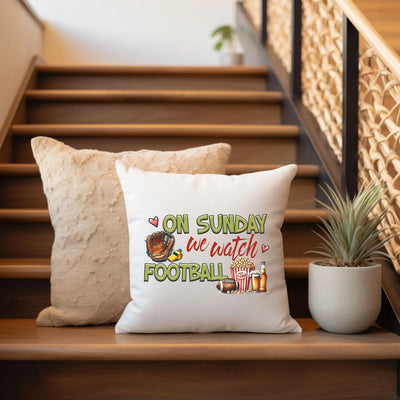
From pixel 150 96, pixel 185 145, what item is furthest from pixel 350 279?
pixel 150 96

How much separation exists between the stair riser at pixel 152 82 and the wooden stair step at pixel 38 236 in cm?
125

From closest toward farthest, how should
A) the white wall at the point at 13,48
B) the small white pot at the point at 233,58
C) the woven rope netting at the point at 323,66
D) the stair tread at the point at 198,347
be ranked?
1. the stair tread at the point at 198,347
2. the woven rope netting at the point at 323,66
3. the white wall at the point at 13,48
4. the small white pot at the point at 233,58

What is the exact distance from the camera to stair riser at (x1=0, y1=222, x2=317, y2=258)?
5.76 feet

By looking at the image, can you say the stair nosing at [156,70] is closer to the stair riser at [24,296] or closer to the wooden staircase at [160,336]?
the wooden staircase at [160,336]

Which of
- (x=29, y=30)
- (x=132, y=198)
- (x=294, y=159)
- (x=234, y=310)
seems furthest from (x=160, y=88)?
(x=234, y=310)

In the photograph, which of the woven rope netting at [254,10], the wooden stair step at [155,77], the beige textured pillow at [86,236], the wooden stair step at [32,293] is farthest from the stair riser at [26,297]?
the woven rope netting at [254,10]

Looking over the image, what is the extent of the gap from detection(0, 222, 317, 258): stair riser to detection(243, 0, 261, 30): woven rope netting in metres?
1.78

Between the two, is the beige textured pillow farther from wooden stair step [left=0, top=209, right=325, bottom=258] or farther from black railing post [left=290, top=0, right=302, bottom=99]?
black railing post [left=290, top=0, right=302, bottom=99]

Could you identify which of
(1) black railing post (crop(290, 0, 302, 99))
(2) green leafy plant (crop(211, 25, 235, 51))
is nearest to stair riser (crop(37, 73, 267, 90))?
(1) black railing post (crop(290, 0, 302, 99))

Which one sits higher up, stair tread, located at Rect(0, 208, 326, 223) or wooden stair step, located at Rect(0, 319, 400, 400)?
stair tread, located at Rect(0, 208, 326, 223)

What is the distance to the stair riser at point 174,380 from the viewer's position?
1320 millimetres

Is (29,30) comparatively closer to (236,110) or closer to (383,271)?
(236,110)

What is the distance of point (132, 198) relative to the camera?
1.35 m

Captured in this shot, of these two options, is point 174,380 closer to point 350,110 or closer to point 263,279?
point 263,279
